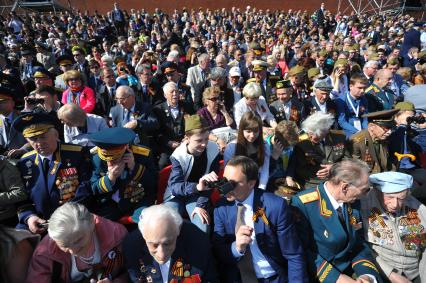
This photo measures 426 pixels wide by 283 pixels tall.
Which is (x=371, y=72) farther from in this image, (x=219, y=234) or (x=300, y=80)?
(x=219, y=234)

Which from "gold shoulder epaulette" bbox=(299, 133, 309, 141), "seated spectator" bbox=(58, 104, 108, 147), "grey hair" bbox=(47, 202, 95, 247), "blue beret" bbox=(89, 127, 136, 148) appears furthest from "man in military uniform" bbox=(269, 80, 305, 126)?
"grey hair" bbox=(47, 202, 95, 247)

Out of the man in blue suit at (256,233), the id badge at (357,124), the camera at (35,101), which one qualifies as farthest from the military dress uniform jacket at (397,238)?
the camera at (35,101)

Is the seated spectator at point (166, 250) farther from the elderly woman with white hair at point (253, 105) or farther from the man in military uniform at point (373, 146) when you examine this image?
the elderly woman with white hair at point (253, 105)

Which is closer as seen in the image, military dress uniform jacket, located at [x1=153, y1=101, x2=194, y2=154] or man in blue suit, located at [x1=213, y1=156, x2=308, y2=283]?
man in blue suit, located at [x1=213, y1=156, x2=308, y2=283]

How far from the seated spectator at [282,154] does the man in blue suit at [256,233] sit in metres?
1.17

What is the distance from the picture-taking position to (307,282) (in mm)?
2379

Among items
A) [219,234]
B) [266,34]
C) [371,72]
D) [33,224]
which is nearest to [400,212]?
[219,234]

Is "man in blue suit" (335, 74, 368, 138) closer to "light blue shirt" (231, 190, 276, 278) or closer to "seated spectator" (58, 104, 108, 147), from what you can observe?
"light blue shirt" (231, 190, 276, 278)

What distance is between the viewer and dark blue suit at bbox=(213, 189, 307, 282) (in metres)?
2.34

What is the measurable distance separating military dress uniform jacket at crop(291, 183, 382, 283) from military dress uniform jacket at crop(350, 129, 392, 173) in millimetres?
1420

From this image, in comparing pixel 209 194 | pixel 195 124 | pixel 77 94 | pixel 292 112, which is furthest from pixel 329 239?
pixel 77 94

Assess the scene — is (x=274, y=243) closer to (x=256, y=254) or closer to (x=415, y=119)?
(x=256, y=254)

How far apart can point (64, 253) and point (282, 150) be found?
95.8 inches

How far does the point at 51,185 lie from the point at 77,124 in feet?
A: 3.78
